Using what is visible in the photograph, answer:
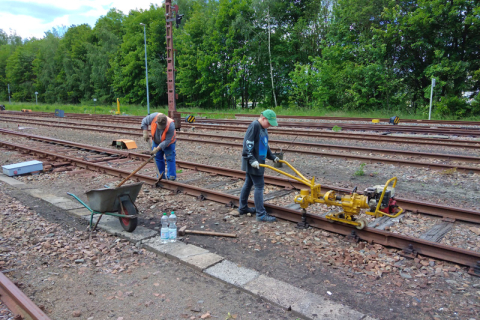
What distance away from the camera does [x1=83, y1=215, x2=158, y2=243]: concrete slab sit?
5.19m

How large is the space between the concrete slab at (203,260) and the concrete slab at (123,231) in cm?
106

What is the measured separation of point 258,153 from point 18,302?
371cm

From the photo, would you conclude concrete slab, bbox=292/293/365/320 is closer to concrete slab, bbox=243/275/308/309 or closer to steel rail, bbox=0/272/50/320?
concrete slab, bbox=243/275/308/309

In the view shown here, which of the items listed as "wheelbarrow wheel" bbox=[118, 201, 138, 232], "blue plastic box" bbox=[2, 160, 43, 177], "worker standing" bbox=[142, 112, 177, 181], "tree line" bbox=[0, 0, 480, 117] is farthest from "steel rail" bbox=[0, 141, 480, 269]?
"tree line" bbox=[0, 0, 480, 117]

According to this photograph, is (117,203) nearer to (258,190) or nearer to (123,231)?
(123,231)

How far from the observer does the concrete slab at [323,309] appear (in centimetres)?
331

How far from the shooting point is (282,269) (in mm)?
4289

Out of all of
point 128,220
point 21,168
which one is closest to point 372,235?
point 128,220

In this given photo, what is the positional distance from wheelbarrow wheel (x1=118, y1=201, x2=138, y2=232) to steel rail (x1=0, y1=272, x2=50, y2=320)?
5.81 feet

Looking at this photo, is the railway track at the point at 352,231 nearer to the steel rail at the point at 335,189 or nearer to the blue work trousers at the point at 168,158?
the blue work trousers at the point at 168,158

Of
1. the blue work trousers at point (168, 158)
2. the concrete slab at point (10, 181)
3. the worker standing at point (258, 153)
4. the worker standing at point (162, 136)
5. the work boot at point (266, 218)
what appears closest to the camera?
the worker standing at point (258, 153)

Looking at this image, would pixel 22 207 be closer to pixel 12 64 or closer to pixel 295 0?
pixel 295 0

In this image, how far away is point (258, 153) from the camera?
18.8 ft

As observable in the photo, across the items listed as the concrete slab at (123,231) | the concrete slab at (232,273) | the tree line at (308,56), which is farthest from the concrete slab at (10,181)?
the tree line at (308,56)
